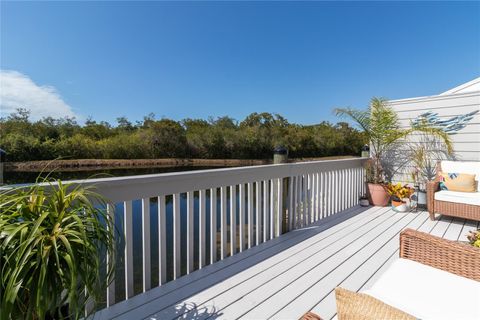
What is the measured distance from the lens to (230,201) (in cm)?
253

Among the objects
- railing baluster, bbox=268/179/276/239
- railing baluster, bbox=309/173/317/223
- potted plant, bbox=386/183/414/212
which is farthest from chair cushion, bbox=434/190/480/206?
railing baluster, bbox=268/179/276/239

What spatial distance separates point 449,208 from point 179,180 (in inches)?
153

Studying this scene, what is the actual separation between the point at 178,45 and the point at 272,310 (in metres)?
10.5

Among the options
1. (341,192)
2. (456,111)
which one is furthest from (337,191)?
(456,111)

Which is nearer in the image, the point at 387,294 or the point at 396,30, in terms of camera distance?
the point at 387,294

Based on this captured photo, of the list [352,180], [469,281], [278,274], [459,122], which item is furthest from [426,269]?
[459,122]

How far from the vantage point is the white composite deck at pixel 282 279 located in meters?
1.71

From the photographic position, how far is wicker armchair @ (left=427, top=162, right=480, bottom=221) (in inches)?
135

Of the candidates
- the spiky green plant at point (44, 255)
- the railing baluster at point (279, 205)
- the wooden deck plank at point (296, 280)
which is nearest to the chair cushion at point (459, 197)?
the wooden deck plank at point (296, 280)

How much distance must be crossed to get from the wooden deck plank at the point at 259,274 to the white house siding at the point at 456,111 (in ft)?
9.23

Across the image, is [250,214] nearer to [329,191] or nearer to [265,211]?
[265,211]

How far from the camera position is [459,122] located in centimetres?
441

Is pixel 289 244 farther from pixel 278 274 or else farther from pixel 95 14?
pixel 95 14

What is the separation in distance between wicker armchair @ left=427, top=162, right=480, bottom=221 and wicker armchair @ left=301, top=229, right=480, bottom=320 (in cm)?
271
